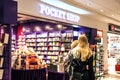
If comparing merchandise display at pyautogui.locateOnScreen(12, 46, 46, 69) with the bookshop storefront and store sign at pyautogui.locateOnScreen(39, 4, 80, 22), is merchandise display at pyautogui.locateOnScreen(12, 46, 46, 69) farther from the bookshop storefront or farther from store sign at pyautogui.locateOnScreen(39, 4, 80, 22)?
store sign at pyautogui.locateOnScreen(39, 4, 80, 22)

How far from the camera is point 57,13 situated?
28.2 feet

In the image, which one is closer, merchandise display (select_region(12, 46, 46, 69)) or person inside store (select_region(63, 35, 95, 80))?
person inside store (select_region(63, 35, 95, 80))

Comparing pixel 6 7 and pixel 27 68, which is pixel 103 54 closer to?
pixel 27 68

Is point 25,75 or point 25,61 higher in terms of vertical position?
point 25,61

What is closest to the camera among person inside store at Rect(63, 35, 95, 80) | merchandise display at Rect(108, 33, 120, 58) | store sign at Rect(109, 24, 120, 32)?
person inside store at Rect(63, 35, 95, 80)

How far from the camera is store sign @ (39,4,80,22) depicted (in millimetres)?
7743

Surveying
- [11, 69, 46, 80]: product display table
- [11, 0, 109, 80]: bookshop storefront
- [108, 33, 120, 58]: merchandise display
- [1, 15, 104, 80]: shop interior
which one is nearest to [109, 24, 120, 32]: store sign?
[11, 0, 109, 80]: bookshop storefront

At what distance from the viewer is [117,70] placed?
1338cm

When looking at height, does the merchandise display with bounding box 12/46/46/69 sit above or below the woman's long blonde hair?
below

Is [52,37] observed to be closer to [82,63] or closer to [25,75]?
[25,75]

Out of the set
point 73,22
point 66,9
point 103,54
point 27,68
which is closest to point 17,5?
point 27,68

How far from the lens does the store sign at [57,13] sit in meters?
7.74

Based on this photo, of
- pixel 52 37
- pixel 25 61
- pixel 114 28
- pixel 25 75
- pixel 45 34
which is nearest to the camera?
pixel 25 75

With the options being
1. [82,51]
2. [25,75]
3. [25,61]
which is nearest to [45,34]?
[25,61]
